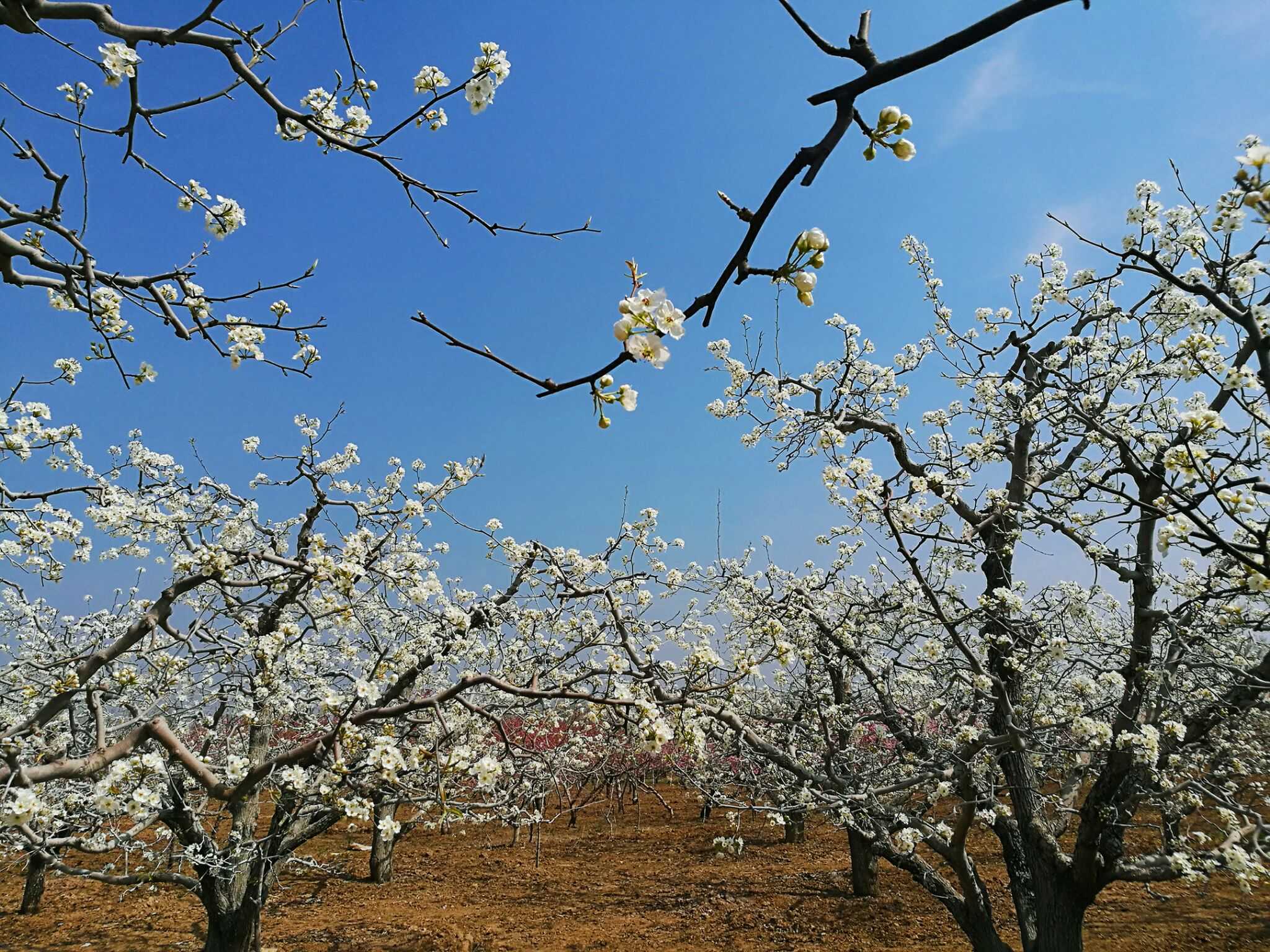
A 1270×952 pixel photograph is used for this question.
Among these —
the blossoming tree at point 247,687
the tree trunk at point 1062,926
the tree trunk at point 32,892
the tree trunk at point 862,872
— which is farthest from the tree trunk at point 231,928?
the tree trunk at point 862,872

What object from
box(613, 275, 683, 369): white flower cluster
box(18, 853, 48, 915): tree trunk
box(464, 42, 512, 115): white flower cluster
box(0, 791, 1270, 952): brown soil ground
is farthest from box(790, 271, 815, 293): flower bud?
box(18, 853, 48, 915): tree trunk

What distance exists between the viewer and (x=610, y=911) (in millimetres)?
10297

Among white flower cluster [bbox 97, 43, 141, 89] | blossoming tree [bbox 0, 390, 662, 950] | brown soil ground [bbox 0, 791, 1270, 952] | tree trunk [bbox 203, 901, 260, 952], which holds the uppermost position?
white flower cluster [bbox 97, 43, 141, 89]

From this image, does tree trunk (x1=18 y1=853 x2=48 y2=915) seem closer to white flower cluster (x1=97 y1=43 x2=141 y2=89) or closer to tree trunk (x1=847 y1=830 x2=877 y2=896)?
tree trunk (x1=847 y1=830 x2=877 y2=896)

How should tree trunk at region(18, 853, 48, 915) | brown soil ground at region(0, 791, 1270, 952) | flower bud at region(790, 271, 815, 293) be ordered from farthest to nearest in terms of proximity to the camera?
tree trunk at region(18, 853, 48, 915)
brown soil ground at region(0, 791, 1270, 952)
flower bud at region(790, 271, 815, 293)

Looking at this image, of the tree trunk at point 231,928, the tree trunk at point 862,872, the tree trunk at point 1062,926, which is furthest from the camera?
the tree trunk at point 862,872

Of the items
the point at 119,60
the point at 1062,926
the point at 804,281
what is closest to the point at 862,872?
the point at 1062,926

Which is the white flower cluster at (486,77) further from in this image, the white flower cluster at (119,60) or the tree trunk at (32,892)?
the tree trunk at (32,892)

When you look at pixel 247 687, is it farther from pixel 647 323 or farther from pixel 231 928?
pixel 647 323

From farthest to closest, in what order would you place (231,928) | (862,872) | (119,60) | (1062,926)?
(862,872)
(231,928)
(1062,926)
(119,60)

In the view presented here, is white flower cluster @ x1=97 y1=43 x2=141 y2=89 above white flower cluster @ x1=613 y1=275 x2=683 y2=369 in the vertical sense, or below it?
above

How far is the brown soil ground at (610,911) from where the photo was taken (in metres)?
8.65

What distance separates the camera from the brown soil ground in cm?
865

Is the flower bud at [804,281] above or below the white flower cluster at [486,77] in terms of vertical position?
below
